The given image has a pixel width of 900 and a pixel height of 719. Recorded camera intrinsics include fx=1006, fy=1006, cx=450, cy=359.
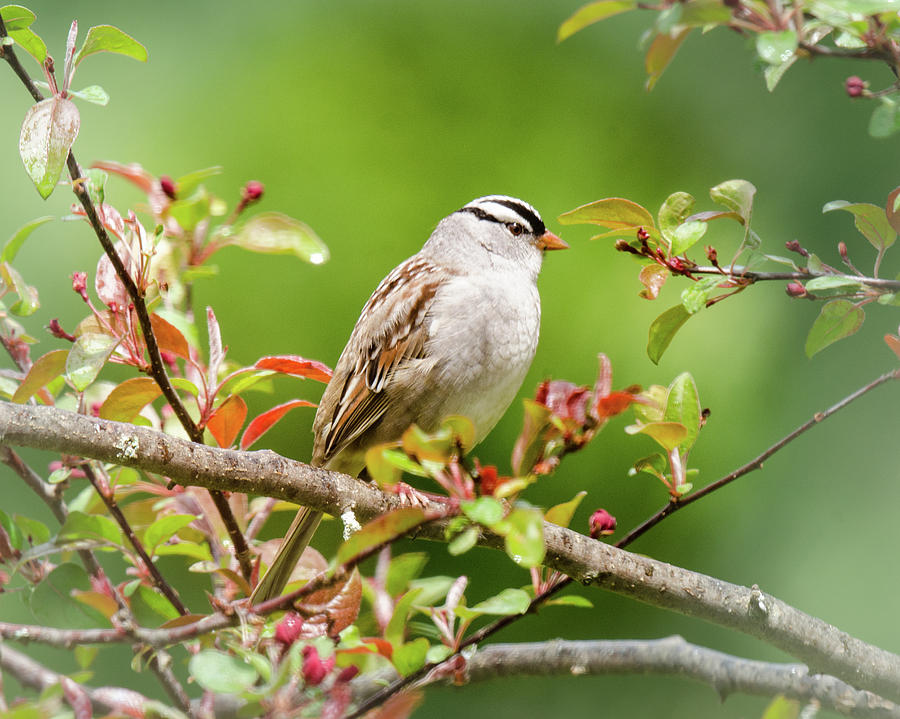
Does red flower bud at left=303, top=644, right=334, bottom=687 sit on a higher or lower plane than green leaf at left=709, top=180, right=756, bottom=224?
lower

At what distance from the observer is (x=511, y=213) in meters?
1.49

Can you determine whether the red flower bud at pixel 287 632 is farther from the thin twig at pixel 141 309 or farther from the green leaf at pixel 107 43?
the green leaf at pixel 107 43

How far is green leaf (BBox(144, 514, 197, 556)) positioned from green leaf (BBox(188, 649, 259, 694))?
0.32 metres

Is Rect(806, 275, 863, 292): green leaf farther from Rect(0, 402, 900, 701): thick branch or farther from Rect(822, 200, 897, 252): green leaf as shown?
Rect(0, 402, 900, 701): thick branch

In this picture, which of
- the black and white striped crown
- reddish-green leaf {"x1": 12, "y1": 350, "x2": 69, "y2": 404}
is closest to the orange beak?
the black and white striped crown

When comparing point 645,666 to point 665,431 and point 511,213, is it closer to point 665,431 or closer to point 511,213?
point 665,431

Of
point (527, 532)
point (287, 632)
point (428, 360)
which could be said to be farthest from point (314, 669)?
point (428, 360)

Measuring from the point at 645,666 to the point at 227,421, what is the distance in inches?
18.4

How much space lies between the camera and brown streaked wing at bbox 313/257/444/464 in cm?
125

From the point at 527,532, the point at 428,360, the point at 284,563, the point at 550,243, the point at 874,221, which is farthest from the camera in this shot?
the point at 550,243

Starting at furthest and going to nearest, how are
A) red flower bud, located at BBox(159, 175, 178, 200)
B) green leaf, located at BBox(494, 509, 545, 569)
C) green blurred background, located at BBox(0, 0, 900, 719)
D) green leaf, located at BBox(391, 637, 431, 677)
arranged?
green blurred background, located at BBox(0, 0, 900, 719)
red flower bud, located at BBox(159, 175, 178, 200)
green leaf, located at BBox(391, 637, 431, 677)
green leaf, located at BBox(494, 509, 545, 569)

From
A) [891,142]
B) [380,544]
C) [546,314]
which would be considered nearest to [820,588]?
[546,314]

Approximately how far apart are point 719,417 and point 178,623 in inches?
48.8

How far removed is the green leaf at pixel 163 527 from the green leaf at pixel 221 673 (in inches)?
12.5
